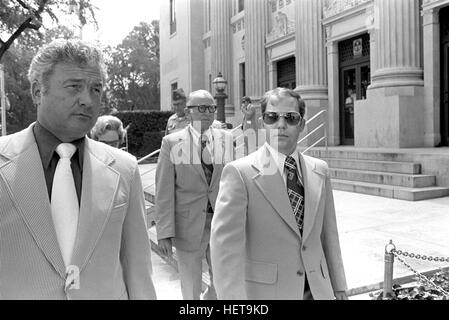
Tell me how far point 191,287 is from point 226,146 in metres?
1.26

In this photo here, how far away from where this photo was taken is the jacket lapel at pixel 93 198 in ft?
5.25

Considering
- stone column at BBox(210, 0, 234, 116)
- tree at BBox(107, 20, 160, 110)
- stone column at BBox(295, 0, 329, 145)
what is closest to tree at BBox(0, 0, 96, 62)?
stone column at BBox(295, 0, 329, 145)

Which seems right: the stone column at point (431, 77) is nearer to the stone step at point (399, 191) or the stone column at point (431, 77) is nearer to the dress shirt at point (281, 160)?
the stone step at point (399, 191)

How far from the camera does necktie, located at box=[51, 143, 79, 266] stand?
1.60 m

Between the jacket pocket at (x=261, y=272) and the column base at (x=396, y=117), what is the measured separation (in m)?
10.0

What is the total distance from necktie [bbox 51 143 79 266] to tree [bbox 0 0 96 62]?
39.6ft

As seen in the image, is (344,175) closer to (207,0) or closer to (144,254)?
(144,254)

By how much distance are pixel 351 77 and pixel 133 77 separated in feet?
145

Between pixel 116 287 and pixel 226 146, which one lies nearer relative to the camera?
pixel 116 287

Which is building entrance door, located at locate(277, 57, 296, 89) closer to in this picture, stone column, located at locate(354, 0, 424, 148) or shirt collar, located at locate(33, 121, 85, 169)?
stone column, located at locate(354, 0, 424, 148)

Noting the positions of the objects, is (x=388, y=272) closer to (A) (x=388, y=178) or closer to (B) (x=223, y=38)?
(A) (x=388, y=178)

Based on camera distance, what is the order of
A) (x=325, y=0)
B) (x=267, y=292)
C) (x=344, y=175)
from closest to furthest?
1. (x=267, y=292)
2. (x=344, y=175)
3. (x=325, y=0)

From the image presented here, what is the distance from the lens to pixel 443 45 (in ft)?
37.4

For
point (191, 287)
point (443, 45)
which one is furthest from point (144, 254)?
point (443, 45)
